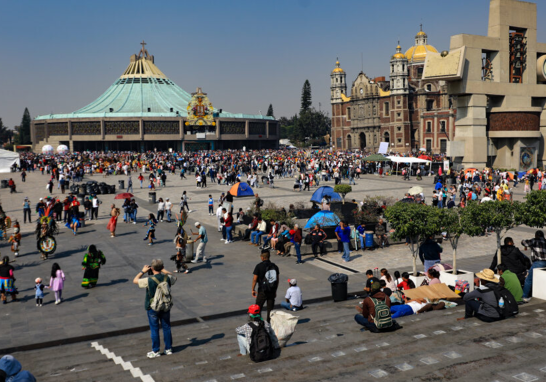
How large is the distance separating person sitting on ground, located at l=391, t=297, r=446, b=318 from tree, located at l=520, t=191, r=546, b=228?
3.90 meters

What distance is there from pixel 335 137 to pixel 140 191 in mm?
71539

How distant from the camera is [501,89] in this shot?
38.7 metres

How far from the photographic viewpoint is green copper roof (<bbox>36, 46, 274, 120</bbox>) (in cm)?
9850

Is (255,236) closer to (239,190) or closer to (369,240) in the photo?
(369,240)

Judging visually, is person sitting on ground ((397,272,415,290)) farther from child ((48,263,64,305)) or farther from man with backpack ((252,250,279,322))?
child ((48,263,64,305))

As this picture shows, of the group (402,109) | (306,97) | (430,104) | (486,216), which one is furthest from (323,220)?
(306,97)

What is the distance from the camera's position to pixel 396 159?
44.9m

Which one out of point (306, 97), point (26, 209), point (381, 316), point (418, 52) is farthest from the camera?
point (306, 97)

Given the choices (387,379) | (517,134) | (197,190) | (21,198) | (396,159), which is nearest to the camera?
(387,379)

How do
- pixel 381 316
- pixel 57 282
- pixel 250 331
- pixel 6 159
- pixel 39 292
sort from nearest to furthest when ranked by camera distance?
pixel 250 331
pixel 381 316
pixel 39 292
pixel 57 282
pixel 6 159

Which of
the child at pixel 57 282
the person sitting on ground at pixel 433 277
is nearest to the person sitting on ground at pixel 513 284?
the person sitting on ground at pixel 433 277

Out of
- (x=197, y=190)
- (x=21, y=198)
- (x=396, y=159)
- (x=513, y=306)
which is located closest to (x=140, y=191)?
(x=197, y=190)

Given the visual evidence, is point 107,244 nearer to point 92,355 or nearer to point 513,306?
point 92,355

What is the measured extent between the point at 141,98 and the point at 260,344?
10483 centimetres
